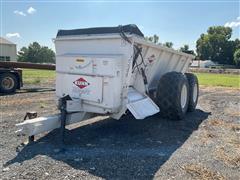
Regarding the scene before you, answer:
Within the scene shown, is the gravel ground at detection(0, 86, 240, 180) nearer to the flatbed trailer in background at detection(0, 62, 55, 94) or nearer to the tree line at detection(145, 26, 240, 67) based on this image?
the flatbed trailer in background at detection(0, 62, 55, 94)

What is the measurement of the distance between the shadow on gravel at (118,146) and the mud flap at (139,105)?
1.60 feet

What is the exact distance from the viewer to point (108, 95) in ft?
17.6

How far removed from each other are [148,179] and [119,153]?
1.01 meters

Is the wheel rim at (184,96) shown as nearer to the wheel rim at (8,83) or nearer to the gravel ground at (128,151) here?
the gravel ground at (128,151)

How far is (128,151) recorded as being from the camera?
4.94 m

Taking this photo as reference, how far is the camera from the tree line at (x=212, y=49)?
82625mm

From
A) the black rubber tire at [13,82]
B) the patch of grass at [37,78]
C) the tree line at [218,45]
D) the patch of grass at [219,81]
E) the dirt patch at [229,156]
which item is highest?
the tree line at [218,45]

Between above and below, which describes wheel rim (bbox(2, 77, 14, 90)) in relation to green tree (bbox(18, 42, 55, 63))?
below

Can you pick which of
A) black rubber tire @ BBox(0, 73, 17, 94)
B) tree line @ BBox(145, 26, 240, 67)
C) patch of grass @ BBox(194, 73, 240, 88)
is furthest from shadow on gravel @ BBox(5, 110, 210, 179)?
tree line @ BBox(145, 26, 240, 67)

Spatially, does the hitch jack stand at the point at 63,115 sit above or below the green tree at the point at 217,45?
below

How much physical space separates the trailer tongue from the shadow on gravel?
0.39m

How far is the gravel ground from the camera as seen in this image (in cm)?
409

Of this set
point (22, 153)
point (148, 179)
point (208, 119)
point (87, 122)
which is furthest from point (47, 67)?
point (148, 179)

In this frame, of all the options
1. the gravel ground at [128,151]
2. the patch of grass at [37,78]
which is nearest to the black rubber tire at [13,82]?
the patch of grass at [37,78]
